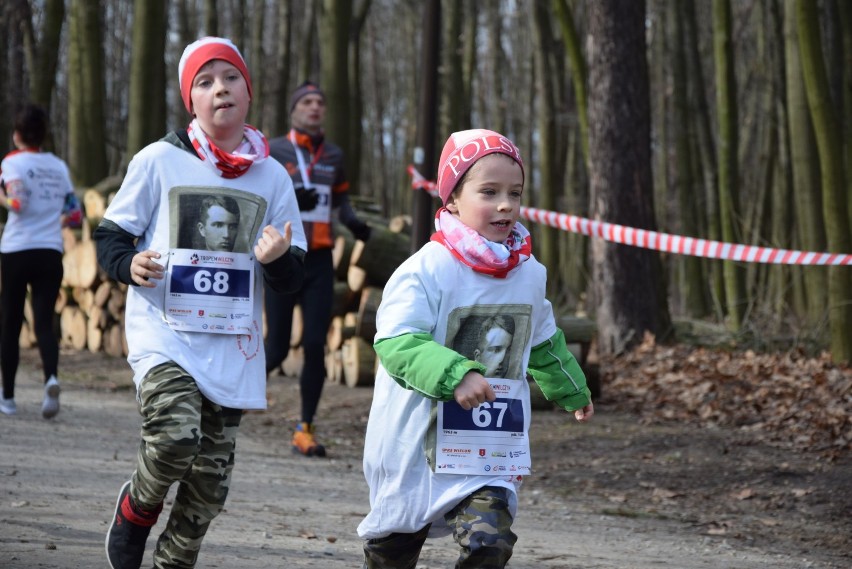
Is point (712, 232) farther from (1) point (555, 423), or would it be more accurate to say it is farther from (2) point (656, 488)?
(2) point (656, 488)

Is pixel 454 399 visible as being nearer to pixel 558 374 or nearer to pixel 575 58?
pixel 558 374

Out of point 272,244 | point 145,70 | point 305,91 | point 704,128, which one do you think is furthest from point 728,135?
point 272,244

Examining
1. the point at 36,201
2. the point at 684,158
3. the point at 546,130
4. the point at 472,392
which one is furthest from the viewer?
the point at 546,130

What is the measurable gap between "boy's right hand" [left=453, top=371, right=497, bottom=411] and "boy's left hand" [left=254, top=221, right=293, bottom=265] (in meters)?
1.14

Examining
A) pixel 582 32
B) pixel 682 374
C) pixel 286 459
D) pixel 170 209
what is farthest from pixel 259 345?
pixel 582 32

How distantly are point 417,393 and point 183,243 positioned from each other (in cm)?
118

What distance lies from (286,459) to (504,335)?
14.2 feet

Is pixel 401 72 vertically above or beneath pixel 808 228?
above

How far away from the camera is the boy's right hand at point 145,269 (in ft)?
12.5

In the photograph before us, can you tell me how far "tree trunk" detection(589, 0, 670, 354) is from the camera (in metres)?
11.9

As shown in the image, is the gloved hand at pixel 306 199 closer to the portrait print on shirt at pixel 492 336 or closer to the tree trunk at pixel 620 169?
the portrait print on shirt at pixel 492 336

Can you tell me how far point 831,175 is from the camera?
9523 millimetres

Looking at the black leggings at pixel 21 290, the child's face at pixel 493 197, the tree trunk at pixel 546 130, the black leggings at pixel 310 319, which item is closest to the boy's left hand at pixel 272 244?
the child's face at pixel 493 197

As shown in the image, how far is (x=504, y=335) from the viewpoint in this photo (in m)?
3.41
